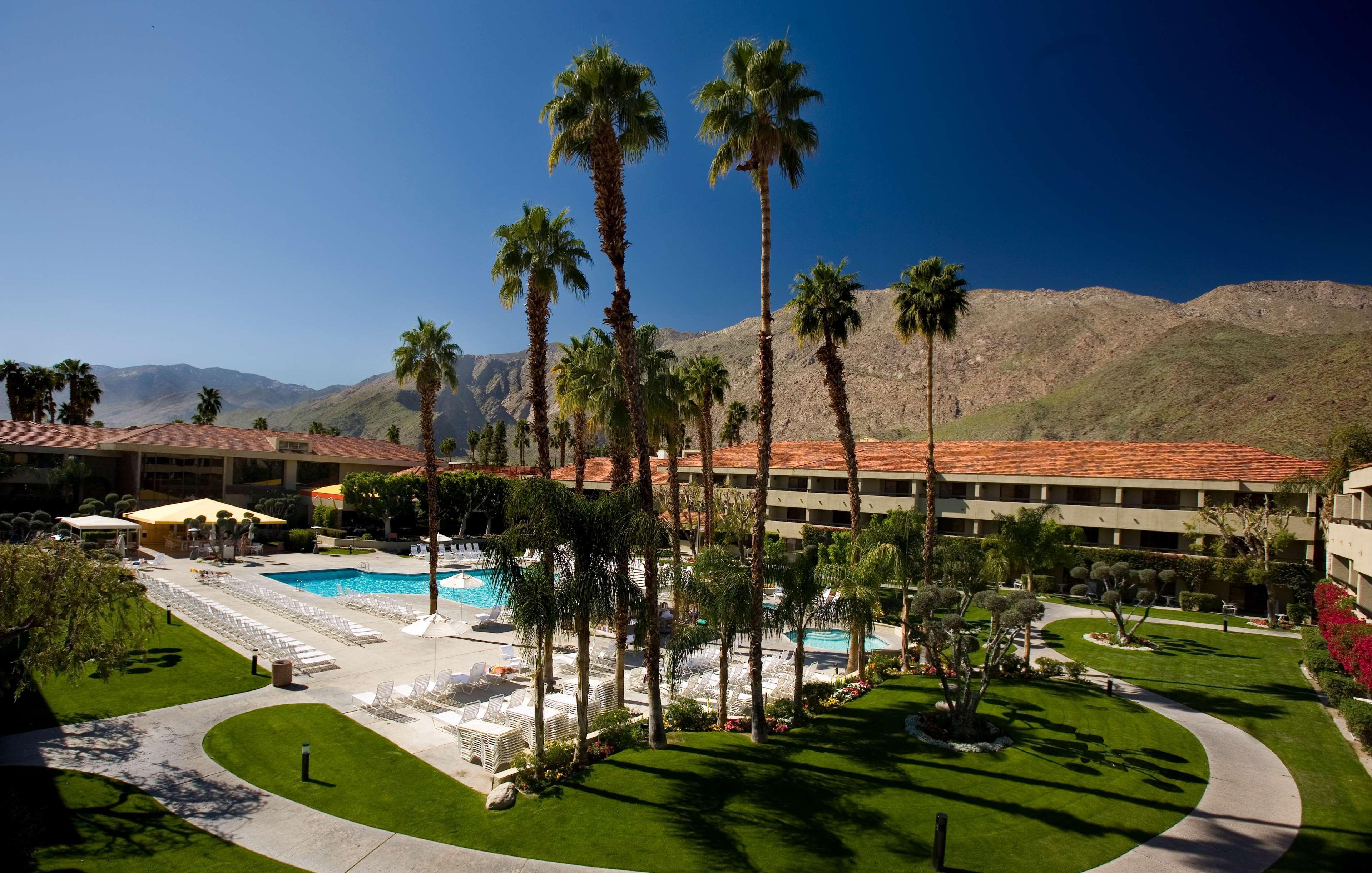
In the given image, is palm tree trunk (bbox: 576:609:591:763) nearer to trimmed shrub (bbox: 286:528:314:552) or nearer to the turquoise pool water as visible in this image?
the turquoise pool water

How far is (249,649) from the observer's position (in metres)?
20.8

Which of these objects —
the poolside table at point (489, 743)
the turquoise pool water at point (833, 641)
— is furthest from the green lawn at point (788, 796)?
the turquoise pool water at point (833, 641)

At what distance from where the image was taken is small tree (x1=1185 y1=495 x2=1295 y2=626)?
3098 cm

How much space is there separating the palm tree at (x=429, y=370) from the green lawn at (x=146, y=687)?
706 centimetres

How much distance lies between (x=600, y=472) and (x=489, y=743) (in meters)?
44.7

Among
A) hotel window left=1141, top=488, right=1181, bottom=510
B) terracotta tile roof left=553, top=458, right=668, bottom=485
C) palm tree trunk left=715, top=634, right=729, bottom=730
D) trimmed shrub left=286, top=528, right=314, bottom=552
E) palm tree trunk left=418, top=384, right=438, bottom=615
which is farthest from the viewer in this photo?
terracotta tile roof left=553, top=458, right=668, bottom=485

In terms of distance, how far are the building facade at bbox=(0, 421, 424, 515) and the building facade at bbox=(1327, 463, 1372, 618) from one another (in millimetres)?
63159

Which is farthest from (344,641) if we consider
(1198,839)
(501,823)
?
(1198,839)

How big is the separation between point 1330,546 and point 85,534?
62535mm

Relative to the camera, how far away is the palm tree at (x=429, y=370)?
2538 centimetres

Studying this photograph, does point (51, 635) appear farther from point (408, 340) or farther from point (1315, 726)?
point (1315, 726)

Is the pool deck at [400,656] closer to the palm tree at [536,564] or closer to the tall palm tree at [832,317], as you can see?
the palm tree at [536,564]

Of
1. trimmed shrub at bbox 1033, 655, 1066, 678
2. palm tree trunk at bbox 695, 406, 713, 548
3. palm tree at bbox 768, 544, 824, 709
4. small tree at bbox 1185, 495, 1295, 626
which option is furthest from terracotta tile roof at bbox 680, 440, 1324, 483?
palm tree at bbox 768, 544, 824, 709

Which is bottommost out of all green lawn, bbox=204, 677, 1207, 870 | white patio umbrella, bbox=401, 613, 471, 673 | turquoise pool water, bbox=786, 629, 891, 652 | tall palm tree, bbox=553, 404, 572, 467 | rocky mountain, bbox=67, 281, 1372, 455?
turquoise pool water, bbox=786, 629, 891, 652
